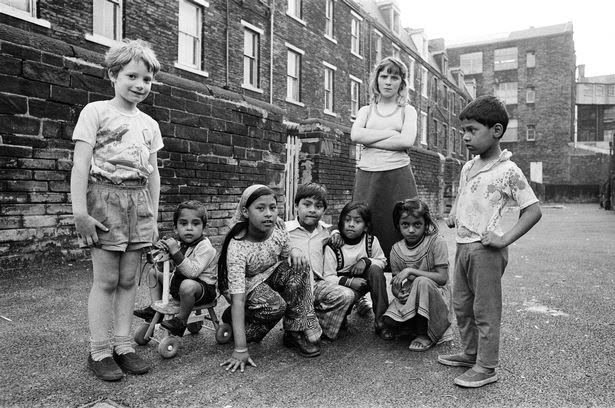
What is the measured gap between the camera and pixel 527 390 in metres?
2.50

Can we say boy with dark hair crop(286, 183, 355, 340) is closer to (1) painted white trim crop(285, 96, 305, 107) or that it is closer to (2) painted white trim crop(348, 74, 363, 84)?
(1) painted white trim crop(285, 96, 305, 107)

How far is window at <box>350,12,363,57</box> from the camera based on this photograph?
21.8m

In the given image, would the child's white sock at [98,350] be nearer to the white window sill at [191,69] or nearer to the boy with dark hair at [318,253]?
the boy with dark hair at [318,253]

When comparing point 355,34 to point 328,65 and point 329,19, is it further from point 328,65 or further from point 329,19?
point 328,65

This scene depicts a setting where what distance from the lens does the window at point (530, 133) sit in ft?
148

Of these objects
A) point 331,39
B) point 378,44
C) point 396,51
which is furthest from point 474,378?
point 396,51

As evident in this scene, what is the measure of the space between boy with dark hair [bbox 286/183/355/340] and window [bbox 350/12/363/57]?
19628mm

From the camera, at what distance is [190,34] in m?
13.2

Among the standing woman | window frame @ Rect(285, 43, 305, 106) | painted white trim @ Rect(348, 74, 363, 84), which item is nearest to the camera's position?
the standing woman

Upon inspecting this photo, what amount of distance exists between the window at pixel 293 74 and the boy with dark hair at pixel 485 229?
49.6 ft

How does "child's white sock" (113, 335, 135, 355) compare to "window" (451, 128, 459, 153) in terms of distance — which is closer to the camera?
"child's white sock" (113, 335, 135, 355)

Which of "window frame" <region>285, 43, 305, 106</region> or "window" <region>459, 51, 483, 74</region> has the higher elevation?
"window" <region>459, 51, 483, 74</region>

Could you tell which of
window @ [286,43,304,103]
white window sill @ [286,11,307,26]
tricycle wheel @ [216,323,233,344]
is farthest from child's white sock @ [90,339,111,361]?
white window sill @ [286,11,307,26]

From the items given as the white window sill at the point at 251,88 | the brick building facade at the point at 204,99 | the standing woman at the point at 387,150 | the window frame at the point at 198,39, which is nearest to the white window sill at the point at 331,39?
the brick building facade at the point at 204,99
